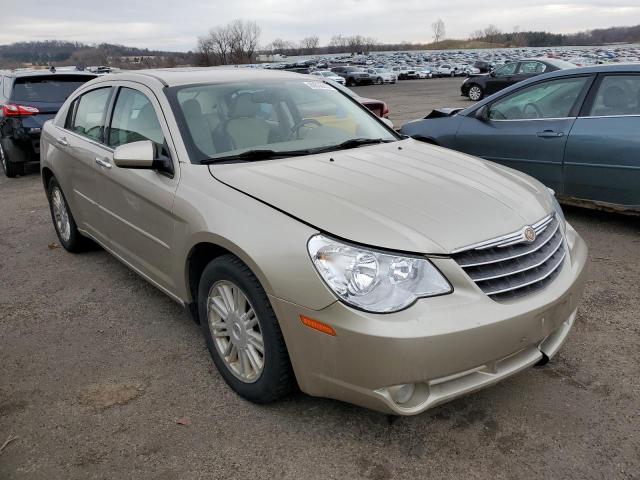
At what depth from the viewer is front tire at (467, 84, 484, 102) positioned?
22297 millimetres

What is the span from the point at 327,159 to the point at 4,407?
7.05 feet

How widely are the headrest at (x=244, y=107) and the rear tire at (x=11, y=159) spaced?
6660 millimetres

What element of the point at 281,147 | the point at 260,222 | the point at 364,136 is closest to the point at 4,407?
the point at 260,222

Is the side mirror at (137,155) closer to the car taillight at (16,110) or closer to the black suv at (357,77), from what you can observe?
the car taillight at (16,110)

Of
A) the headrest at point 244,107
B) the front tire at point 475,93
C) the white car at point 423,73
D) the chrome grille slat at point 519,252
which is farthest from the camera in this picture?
the white car at point 423,73

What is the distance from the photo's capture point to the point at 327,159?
10.3ft

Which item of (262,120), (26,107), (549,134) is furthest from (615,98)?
(26,107)

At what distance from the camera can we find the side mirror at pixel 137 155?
9.98ft

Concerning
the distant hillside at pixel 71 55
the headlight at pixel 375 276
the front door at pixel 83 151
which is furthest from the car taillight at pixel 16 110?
the distant hillside at pixel 71 55


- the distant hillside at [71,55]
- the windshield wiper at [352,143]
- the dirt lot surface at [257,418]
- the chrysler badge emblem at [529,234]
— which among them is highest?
the distant hillside at [71,55]

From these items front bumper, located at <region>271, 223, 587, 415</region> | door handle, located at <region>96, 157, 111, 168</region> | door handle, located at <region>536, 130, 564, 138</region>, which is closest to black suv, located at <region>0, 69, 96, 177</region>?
door handle, located at <region>96, 157, 111, 168</region>

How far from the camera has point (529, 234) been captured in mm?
2529

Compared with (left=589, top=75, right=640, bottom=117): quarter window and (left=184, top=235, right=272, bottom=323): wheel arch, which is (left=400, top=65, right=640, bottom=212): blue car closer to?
(left=589, top=75, right=640, bottom=117): quarter window

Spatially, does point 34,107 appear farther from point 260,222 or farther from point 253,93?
point 260,222
